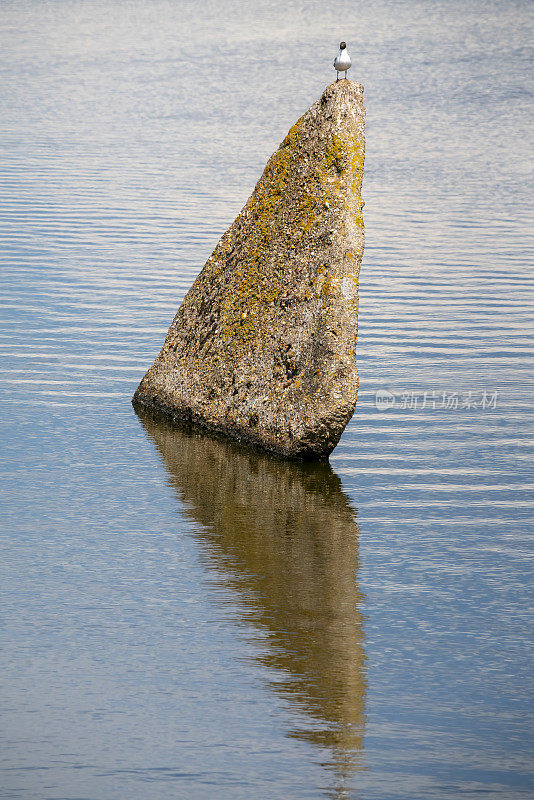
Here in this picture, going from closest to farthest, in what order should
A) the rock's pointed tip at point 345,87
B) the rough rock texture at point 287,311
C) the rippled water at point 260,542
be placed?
the rippled water at point 260,542 < the rough rock texture at point 287,311 < the rock's pointed tip at point 345,87

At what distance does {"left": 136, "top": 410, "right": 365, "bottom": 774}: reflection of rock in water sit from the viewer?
5.76 metres

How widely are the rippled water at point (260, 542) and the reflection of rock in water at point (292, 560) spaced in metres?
0.02

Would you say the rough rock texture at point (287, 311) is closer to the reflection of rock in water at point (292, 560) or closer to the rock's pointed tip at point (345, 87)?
the rock's pointed tip at point (345, 87)

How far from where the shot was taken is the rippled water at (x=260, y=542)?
5.36 metres

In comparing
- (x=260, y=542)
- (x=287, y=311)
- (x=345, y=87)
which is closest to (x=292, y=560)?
(x=260, y=542)

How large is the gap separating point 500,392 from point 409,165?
14.2m

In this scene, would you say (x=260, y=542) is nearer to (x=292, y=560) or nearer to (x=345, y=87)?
(x=292, y=560)

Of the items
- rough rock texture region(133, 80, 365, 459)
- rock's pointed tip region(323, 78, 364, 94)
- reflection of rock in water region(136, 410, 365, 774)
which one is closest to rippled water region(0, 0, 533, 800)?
reflection of rock in water region(136, 410, 365, 774)

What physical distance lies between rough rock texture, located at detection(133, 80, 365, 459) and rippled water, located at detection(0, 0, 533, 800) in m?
0.33

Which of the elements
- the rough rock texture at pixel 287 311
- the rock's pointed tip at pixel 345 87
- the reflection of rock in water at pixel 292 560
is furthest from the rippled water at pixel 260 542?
the rock's pointed tip at pixel 345 87

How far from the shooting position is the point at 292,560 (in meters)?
7.32

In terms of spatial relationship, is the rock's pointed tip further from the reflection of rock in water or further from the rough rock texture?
the reflection of rock in water

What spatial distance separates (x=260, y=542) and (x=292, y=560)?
0.34 m

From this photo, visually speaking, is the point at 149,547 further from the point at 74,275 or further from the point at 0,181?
the point at 0,181
